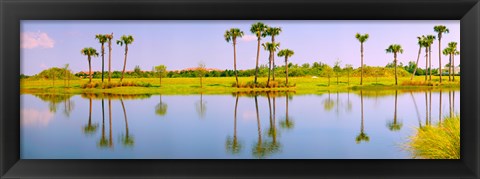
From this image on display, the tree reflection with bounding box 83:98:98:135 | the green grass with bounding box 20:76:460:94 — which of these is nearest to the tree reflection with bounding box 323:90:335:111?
the green grass with bounding box 20:76:460:94

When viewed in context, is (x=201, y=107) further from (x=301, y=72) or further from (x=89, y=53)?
(x=89, y=53)

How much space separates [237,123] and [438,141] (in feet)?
7.63

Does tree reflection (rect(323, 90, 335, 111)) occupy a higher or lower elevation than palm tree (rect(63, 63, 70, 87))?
lower

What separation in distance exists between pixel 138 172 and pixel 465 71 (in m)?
2.05

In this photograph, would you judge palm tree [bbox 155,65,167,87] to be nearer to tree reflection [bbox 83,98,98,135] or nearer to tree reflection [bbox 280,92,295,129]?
tree reflection [bbox 83,98,98,135]

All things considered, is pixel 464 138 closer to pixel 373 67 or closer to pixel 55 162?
pixel 55 162

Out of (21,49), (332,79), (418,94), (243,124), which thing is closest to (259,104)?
(243,124)

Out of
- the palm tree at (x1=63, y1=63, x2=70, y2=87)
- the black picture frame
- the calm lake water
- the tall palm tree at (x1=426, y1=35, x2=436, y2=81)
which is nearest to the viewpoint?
the black picture frame

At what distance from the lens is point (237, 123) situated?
5.04m

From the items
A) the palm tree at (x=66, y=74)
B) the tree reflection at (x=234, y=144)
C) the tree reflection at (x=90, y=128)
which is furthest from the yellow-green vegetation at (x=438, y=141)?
the palm tree at (x=66, y=74)

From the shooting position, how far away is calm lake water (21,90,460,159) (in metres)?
4.11

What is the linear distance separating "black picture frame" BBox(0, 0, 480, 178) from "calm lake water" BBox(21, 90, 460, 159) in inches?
41.6

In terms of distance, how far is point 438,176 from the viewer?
2.48 meters
